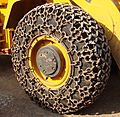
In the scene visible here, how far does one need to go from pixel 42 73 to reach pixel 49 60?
0.22m

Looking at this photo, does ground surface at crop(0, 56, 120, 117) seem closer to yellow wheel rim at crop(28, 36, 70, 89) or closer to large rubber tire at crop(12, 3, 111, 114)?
large rubber tire at crop(12, 3, 111, 114)

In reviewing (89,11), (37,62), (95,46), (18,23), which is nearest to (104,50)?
(95,46)

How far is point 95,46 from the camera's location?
→ 3719 millimetres

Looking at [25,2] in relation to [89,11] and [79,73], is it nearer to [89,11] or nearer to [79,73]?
[89,11]

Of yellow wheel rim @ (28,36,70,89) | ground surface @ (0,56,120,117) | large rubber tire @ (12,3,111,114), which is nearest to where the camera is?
large rubber tire @ (12,3,111,114)

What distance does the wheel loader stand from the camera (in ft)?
12.3

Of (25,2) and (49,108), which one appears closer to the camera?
(49,108)

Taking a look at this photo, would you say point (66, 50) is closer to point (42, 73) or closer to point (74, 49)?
point (74, 49)

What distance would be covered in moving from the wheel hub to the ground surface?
43 cm

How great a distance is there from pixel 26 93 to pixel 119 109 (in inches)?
39.2

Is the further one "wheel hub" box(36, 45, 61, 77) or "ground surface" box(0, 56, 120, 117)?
"ground surface" box(0, 56, 120, 117)

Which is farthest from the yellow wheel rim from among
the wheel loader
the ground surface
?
the ground surface

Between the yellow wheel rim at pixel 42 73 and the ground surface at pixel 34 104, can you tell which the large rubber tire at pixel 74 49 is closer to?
the yellow wheel rim at pixel 42 73

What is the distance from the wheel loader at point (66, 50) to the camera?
A: 148 inches
